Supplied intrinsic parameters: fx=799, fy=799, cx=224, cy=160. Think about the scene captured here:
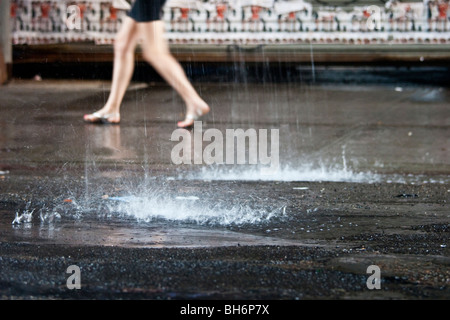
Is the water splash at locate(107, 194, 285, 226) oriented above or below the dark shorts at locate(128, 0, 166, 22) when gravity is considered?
below

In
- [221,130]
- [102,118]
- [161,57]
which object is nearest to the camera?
[161,57]

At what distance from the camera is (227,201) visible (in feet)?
19.8

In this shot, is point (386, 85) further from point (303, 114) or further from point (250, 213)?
point (250, 213)

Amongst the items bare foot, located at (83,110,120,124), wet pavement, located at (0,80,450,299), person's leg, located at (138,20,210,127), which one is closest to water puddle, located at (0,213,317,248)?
wet pavement, located at (0,80,450,299)

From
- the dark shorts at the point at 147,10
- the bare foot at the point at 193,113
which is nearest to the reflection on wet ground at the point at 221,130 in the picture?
the bare foot at the point at 193,113

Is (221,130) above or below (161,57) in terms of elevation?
below

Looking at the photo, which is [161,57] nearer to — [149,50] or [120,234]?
[149,50]

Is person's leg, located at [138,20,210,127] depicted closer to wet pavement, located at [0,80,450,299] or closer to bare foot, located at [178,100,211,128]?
bare foot, located at [178,100,211,128]

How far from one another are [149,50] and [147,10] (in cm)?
46

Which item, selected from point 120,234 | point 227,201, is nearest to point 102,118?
point 227,201

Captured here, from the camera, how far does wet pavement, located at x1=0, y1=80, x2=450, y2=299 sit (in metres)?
4.11

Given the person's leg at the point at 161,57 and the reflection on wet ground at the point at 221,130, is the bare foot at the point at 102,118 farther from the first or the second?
the person's leg at the point at 161,57

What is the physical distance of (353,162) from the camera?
7.45m
